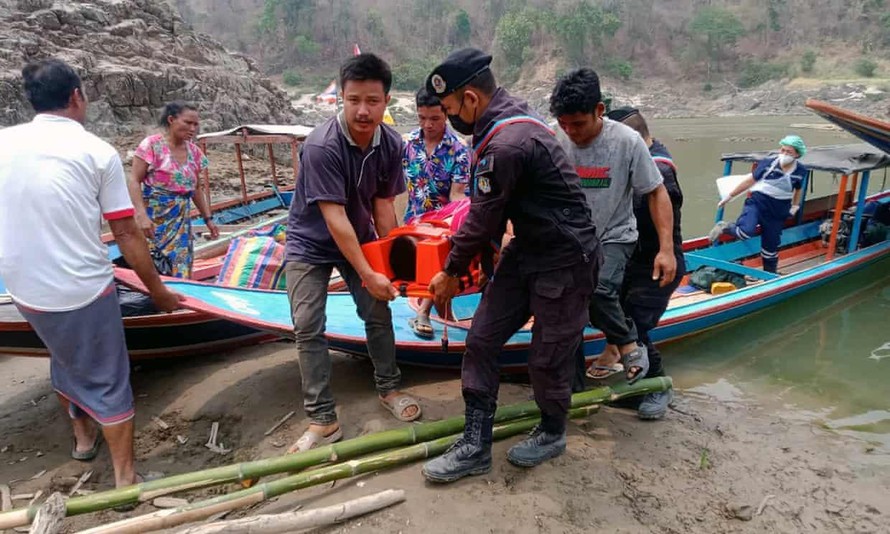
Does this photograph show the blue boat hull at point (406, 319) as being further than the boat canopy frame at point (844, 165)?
No

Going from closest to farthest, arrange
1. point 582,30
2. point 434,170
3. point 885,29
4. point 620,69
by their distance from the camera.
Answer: point 434,170 → point 885,29 → point 620,69 → point 582,30

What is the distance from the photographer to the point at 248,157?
1684 cm

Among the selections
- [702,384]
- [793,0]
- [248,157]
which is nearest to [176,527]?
[702,384]

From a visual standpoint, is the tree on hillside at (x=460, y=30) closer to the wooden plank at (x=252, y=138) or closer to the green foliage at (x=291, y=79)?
the green foliage at (x=291, y=79)

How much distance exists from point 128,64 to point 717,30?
2227 inches

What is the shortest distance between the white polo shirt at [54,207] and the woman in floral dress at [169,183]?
75.8 inches

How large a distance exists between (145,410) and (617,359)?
331cm

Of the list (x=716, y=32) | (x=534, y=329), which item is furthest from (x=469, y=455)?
(x=716, y=32)

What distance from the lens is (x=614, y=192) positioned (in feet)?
10.6

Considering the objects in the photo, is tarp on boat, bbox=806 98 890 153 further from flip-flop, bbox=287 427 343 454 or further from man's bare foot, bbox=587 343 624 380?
flip-flop, bbox=287 427 343 454

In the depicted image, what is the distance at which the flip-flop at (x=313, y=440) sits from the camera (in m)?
3.02

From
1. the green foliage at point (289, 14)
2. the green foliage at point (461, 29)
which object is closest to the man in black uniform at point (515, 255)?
the green foliage at point (461, 29)

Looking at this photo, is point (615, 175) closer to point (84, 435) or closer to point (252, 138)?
Answer: point (84, 435)

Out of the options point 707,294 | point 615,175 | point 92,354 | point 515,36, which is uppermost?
point 515,36
